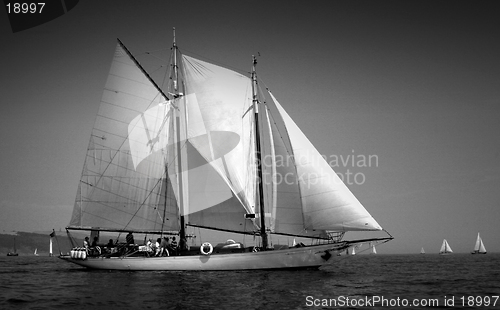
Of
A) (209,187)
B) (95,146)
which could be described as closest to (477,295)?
(209,187)

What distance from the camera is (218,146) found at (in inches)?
1880

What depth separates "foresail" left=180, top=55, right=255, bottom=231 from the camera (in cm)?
4678

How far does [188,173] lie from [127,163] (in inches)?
244

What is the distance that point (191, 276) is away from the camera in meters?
41.3

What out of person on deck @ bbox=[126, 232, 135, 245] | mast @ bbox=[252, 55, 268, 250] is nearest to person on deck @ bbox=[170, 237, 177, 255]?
person on deck @ bbox=[126, 232, 135, 245]

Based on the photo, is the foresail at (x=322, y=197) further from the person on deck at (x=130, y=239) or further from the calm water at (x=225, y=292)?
the person on deck at (x=130, y=239)

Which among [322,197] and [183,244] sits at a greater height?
[322,197]

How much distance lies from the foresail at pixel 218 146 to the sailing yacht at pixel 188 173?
0.33ft

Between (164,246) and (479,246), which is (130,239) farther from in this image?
(479,246)

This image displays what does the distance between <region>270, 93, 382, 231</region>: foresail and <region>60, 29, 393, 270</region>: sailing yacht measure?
0.94ft

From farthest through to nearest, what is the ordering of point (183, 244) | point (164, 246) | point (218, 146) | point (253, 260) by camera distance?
1. point (183, 244)
2. point (218, 146)
3. point (164, 246)
4. point (253, 260)

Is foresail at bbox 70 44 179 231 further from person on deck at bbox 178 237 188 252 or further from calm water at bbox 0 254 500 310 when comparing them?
calm water at bbox 0 254 500 310

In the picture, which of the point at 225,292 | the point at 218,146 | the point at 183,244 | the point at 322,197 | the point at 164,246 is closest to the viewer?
the point at 225,292

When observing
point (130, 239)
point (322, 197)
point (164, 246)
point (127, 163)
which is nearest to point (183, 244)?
point (164, 246)
